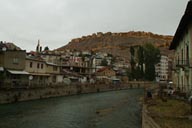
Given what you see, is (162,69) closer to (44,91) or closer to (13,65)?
(44,91)

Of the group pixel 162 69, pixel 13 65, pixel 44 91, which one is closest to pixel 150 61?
pixel 44 91

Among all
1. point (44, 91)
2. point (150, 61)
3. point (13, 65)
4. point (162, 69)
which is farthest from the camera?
point (162, 69)

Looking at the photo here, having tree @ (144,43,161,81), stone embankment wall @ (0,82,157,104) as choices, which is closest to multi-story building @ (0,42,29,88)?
stone embankment wall @ (0,82,157,104)

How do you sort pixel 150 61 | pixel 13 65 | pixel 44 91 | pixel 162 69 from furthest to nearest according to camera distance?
pixel 162 69 → pixel 150 61 → pixel 44 91 → pixel 13 65

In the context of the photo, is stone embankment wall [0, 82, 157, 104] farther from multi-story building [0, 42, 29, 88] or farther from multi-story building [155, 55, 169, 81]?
multi-story building [155, 55, 169, 81]

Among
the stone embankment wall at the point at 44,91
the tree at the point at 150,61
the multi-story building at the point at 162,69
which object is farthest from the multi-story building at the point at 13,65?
the multi-story building at the point at 162,69

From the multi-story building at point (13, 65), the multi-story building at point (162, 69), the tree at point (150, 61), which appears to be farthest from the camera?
the multi-story building at point (162, 69)

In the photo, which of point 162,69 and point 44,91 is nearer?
point 44,91

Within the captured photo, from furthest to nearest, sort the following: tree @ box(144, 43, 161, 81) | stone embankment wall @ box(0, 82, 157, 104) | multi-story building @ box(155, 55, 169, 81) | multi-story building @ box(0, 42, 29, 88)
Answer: multi-story building @ box(155, 55, 169, 81) < tree @ box(144, 43, 161, 81) < multi-story building @ box(0, 42, 29, 88) < stone embankment wall @ box(0, 82, 157, 104)

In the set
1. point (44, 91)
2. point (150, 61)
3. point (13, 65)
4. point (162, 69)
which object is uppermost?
point (150, 61)

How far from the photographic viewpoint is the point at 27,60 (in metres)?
53.2

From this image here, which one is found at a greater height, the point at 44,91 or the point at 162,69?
the point at 162,69

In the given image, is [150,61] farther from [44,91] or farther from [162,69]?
[162,69]

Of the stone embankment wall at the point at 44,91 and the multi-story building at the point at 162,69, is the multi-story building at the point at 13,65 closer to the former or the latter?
the stone embankment wall at the point at 44,91
